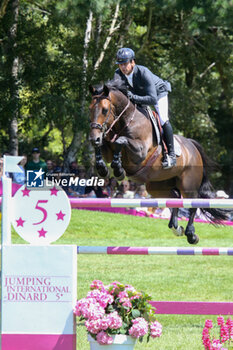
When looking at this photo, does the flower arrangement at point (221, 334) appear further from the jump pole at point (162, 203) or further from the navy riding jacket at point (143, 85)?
the navy riding jacket at point (143, 85)

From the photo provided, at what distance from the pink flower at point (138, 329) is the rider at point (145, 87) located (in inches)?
110

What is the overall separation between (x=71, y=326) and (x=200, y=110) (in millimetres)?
18863

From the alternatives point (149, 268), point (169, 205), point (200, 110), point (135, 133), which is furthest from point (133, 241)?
point (200, 110)

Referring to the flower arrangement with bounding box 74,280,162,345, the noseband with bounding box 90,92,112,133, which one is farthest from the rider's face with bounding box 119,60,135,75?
the flower arrangement with bounding box 74,280,162,345

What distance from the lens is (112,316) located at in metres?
3.57

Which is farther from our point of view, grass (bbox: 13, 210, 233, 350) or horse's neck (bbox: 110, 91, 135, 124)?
horse's neck (bbox: 110, 91, 135, 124)

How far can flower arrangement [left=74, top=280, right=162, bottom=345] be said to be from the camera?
140 inches

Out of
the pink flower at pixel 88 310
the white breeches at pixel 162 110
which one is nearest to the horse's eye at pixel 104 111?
the white breeches at pixel 162 110

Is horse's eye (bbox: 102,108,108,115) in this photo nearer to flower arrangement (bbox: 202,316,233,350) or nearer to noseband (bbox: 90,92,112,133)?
noseband (bbox: 90,92,112,133)

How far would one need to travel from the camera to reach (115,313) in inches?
142

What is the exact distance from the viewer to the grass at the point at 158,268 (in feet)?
18.2

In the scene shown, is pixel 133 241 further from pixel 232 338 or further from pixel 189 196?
pixel 232 338

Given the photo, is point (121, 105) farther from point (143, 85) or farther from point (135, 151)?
point (135, 151)

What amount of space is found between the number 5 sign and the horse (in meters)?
1.97
